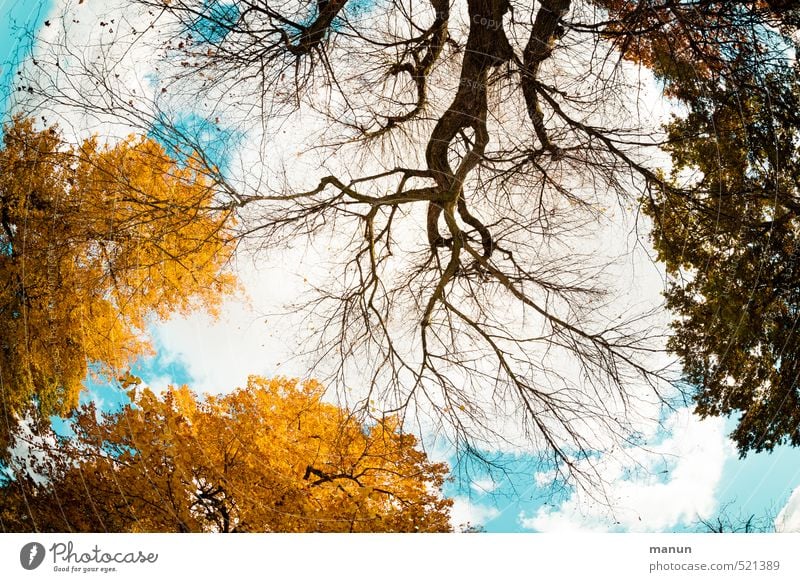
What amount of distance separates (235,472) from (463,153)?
154 cm

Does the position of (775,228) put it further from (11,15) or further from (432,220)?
(11,15)

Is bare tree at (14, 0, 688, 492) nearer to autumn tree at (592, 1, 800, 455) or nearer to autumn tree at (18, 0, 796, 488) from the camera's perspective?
autumn tree at (18, 0, 796, 488)

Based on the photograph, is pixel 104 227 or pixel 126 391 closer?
pixel 126 391

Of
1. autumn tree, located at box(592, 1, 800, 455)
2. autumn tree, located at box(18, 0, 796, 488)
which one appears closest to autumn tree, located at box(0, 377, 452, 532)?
autumn tree, located at box(18, 0, 796, 488)

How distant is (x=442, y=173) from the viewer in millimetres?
2234

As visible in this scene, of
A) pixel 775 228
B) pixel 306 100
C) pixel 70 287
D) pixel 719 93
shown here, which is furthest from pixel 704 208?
pixel 70 287

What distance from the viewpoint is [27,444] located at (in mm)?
2047

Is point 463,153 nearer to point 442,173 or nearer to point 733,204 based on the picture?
point 442,173

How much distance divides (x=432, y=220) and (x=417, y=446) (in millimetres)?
904

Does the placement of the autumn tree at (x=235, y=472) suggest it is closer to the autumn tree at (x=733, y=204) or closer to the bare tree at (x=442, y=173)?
the bare tree at (x=442, y=173)

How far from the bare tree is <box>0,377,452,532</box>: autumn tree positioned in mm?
201

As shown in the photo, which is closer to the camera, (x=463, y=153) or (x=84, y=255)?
(x=84, y=255)

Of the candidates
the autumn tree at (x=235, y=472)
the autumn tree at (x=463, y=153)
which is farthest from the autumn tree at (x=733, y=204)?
the autumn tree at (x=235, y=472)

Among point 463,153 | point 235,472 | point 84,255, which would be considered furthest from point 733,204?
point 84,255
